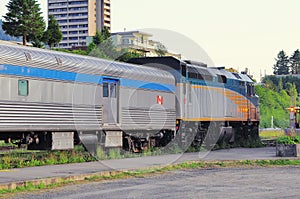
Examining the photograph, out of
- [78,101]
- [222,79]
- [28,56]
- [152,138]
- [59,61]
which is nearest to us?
[28,56]

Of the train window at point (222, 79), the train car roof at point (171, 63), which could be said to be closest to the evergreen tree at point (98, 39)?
the train window at point (222, 79)

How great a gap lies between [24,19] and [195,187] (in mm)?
60821

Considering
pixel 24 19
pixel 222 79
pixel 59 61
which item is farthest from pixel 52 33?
pixel 59 61

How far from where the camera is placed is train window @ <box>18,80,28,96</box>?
1741 cm

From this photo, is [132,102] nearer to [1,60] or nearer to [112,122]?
[112,122]

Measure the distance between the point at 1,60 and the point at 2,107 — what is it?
4.38 ft

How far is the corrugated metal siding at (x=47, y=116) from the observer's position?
17020 mm

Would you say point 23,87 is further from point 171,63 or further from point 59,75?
point 171,63

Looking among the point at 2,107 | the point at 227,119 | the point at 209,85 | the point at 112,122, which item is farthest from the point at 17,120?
the point at 227,119

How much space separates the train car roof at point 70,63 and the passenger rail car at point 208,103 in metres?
1.70

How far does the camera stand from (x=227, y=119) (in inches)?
1222

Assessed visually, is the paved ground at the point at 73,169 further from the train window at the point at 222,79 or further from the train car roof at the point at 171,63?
the train window at the point at 222,79

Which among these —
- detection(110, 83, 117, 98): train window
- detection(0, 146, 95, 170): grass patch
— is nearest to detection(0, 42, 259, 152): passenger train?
detection(110, 83, 117, 98): train window

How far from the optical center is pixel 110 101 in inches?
859
